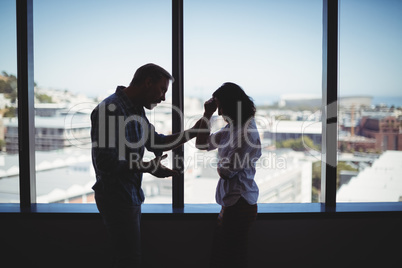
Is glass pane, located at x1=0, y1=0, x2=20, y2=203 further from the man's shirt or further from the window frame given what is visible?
the man's shirt

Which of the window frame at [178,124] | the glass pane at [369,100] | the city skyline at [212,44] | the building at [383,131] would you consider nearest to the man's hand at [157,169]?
the window frame at [178,124]

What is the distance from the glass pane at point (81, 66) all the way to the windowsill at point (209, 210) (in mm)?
114

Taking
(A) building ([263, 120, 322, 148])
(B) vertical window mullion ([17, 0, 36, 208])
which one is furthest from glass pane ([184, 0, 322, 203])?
(B) vertical window mullion ([17, 0, 36, 208])

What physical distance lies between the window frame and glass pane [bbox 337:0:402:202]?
7 cm

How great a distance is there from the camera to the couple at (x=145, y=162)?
1374mm

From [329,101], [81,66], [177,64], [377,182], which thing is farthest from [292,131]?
[81,66]

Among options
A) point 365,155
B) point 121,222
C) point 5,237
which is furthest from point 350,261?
point 5,237

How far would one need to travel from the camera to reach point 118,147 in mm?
1358

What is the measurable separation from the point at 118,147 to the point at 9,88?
1291 mm

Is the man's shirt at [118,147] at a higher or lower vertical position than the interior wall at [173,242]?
higher

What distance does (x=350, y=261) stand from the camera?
205 centimetres

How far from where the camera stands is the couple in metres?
1.37

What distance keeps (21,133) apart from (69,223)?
0.69 m

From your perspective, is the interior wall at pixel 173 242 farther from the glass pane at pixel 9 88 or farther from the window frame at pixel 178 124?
the glass pane at pixel 9 88
